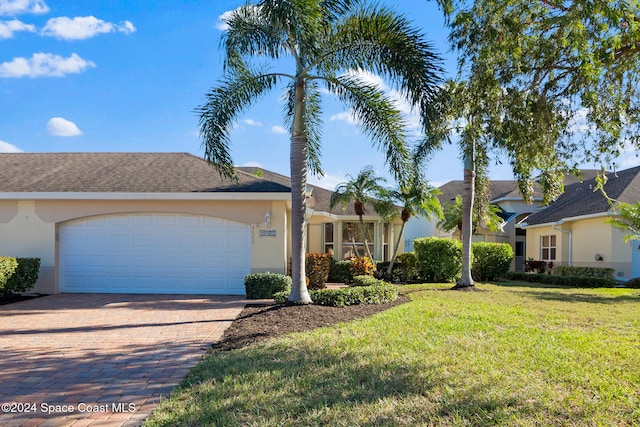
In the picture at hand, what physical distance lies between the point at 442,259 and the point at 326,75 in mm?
11076

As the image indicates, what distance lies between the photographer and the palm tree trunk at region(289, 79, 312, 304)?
10312 millimetres

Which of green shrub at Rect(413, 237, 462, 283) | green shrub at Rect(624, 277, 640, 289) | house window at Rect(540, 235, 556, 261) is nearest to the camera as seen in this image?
green shrub at Rect(624, 277, 640, 289)

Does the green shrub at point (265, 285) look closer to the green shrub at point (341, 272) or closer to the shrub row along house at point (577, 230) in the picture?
the green shrub at point (341, 272)

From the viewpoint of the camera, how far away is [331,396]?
4.82 m

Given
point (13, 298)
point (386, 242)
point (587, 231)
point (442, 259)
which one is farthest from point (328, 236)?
point (13, 298)

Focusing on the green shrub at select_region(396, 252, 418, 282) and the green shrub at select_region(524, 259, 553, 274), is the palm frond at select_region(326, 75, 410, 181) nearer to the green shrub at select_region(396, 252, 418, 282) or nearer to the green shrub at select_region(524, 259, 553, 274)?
the green shrub at select_region(396, 252, 418, 282)

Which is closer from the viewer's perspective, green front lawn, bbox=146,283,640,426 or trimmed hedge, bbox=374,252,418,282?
green front lawn, bbox=146,283,640,426

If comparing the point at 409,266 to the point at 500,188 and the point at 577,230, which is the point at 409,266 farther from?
the point at 500,188

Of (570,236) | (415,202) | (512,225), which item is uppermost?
(415,202)


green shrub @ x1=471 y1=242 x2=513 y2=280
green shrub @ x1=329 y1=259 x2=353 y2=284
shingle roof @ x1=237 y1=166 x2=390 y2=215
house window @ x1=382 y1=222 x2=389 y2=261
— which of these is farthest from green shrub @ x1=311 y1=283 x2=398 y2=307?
house window @ x1=382 y1=222 x2=389 y2=261

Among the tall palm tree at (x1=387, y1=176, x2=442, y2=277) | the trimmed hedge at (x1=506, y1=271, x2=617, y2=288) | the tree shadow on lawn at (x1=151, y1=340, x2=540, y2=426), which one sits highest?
the tall palm tree at (x1=387, y1=176, x2=442, y2=277)

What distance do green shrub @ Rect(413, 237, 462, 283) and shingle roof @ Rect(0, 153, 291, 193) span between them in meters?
7.56

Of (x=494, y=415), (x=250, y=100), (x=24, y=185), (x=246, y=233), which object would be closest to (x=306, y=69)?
(x=250, y=100)

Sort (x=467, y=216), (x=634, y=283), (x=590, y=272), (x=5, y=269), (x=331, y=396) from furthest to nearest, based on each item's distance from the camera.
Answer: (x=590, y=272) → (x=634, y=283) → (x=467, y=216) → (x=5, y=269) → (x=331, y=396)
